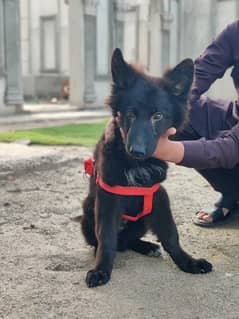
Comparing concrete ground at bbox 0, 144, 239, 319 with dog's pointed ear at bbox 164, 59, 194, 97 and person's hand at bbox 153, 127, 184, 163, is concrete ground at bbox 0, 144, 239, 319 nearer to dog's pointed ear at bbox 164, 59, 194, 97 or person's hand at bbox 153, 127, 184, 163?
person's hand at bbox 153, 127, 184, 163

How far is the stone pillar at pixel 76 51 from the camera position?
425 inches

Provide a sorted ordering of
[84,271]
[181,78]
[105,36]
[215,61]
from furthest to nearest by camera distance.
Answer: [105,36] → [215,61] → [84,271] → [181,78]

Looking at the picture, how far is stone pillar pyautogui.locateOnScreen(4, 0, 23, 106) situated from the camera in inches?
348

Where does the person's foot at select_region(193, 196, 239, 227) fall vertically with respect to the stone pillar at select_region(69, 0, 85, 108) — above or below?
below

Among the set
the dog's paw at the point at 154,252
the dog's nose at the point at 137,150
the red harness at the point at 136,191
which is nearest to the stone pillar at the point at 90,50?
the dog's paw at the point at 154,252

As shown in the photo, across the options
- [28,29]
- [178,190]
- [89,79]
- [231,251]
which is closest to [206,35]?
[89,79]

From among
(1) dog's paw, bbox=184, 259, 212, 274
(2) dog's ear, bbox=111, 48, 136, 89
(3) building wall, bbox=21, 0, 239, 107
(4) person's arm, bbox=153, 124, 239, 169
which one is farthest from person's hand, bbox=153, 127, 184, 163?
(3) building wall, bbox=21, 0, 239, 107

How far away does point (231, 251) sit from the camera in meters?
2.52

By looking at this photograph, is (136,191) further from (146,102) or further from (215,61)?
(215,61)

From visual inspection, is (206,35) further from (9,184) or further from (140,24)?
(9,184)

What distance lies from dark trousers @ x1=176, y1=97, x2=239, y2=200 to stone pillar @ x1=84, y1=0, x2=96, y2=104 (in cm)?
848

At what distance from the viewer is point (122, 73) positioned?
211 cm

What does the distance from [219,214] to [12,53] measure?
6774 mm

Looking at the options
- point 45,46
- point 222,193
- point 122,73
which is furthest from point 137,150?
point 45,46
